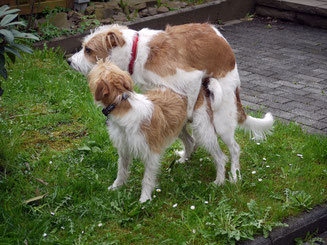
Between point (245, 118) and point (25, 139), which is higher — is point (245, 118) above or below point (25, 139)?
above

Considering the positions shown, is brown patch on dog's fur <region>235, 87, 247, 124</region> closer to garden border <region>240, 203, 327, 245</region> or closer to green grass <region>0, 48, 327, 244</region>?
green grass <region>0, 48, 327, 244</region>

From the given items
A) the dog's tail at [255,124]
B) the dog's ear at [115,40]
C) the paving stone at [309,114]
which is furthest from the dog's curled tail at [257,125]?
the dog's ear at [115,40]

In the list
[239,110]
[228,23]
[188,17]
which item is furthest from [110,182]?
[228,23]

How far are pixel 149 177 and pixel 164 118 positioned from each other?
569mm

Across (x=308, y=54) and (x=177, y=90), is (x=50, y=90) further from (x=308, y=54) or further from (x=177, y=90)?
(x=308, y=54)

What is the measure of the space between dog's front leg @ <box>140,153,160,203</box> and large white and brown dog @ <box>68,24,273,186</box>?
62 centimetres

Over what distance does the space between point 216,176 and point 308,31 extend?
257 inches

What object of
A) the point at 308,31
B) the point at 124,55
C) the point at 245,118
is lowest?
the point at 308,31

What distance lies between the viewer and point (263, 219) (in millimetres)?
3975

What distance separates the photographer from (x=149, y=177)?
420 cm

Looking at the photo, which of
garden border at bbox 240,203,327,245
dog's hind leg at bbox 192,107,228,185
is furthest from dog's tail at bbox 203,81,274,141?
garden border at bbox 240,203,327,245

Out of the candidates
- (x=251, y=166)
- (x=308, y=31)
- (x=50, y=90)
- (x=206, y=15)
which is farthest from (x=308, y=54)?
(x=50, y=90)

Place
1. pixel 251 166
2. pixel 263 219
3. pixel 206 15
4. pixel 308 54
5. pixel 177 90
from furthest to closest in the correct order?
pixel 206 15
pixel 308 54
pixel 251 166
pixel 177 90
pixel 263 219

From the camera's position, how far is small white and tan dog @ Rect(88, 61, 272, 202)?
3.83 meters
